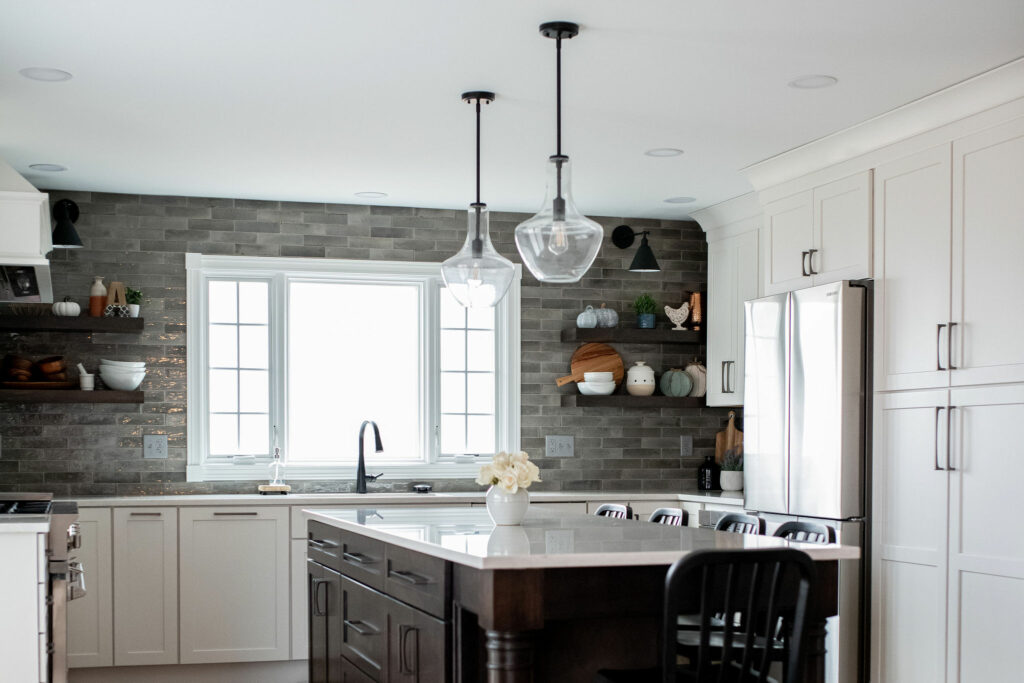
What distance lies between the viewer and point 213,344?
6211mm

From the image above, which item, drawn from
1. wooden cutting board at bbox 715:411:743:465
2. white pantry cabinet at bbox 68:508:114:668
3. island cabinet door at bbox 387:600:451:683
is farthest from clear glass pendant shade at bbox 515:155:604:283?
wooden cutting board at bbox 715:411:743:465

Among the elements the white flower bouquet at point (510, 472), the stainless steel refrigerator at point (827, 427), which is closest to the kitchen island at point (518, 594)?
the white flower bouquet at point (510, 472)

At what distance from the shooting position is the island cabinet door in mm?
2967

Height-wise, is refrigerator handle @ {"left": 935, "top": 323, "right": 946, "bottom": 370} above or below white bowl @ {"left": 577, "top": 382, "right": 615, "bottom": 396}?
above

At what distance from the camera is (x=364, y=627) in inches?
151

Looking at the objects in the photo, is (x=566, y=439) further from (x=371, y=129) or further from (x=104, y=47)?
(x=104, y=47)

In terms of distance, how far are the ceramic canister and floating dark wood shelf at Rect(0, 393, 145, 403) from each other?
279 centimetres

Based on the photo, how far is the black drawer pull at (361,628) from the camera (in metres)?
3.71

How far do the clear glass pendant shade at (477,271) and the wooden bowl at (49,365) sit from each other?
277 cm

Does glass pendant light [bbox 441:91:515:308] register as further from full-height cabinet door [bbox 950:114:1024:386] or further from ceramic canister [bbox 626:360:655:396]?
ceramic canister [bbox 626:360:655:396]

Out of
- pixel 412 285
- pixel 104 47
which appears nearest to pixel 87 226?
pixel 412 285

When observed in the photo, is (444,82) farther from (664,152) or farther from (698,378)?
(698,378)

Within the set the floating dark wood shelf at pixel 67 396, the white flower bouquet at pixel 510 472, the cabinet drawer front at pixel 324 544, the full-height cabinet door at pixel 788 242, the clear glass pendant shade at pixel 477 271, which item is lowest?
the cabinet drawer front at pixel 324 544

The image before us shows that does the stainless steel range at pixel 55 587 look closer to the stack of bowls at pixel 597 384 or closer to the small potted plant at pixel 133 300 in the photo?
the small potted plant at pixel 133 300
